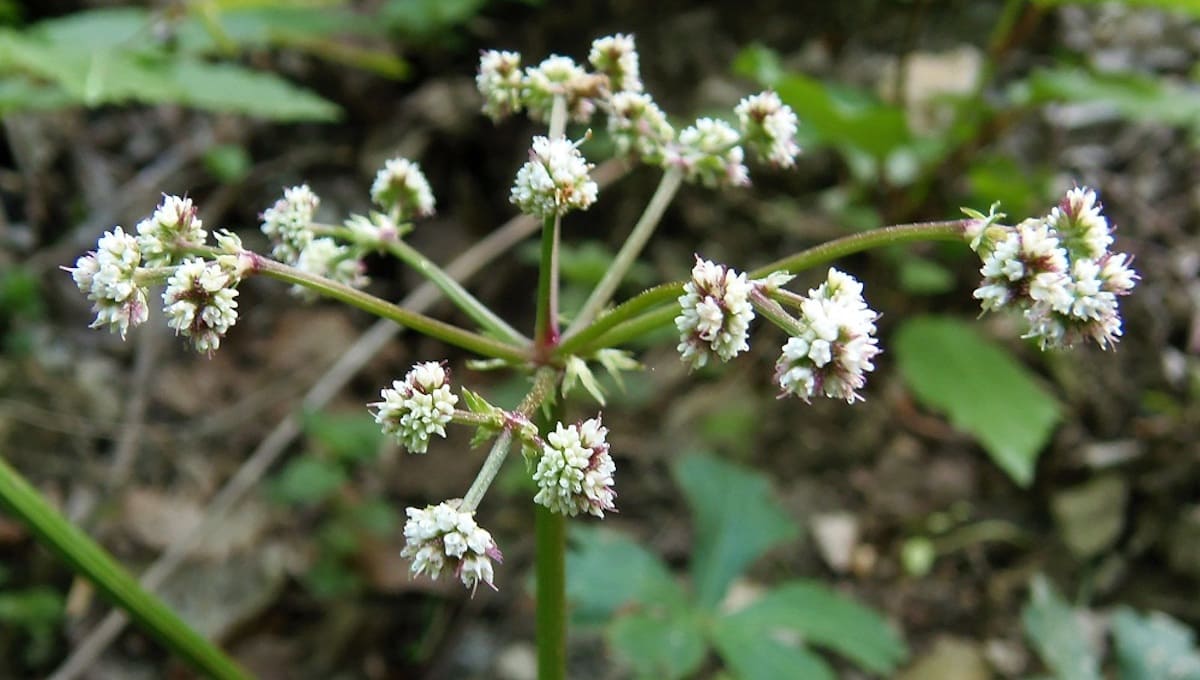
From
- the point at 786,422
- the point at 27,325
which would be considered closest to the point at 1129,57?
the point at 786,422

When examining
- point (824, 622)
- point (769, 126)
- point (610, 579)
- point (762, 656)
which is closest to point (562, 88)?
Answer: point (769, 126)

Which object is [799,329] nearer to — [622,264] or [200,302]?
[622,264]

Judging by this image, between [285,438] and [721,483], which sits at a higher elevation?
[285,438]

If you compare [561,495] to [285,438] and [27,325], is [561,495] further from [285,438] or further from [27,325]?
[27,325]

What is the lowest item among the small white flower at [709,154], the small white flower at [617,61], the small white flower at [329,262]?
the small white flower at [329,262]

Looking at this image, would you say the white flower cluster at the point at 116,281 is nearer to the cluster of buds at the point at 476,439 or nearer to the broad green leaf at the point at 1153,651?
the cluster of buds at the point at 476,439

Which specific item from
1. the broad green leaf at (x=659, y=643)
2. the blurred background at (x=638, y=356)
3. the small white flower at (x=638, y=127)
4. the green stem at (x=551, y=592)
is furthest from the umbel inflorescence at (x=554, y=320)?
the blurred background at (x=638, y=356)

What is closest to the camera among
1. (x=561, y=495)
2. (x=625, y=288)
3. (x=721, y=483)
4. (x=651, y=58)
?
(x=561, y=495)
